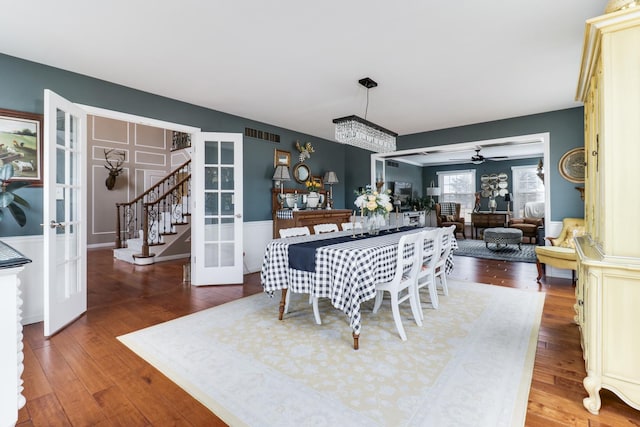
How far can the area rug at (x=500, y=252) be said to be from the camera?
6.18m

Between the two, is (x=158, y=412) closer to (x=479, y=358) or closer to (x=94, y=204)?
(x=479, y=358)

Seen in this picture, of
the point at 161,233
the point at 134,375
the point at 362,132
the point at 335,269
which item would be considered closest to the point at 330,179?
the point at 362,132

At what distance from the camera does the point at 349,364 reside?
216 centimetres

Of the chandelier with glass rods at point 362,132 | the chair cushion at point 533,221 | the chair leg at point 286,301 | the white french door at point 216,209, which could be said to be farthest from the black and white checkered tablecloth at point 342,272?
the chair cushion at point 533,221

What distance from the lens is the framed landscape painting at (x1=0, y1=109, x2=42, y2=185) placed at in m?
2.86

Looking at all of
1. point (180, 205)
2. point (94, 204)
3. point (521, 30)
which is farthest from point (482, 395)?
point (94, 204)

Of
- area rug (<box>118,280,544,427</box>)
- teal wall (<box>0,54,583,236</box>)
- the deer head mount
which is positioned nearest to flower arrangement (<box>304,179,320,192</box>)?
teal wall (<box>0,54,583,236</box>)

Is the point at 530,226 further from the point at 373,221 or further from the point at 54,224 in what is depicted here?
the point at 54,224

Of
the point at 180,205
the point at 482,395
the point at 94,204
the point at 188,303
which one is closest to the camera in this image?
the point at 482,395

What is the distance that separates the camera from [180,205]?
6.75m

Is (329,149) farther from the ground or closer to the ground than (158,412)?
farther from the ground

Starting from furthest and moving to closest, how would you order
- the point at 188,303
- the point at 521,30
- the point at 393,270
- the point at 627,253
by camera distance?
1. the point at 188,303
2. the point at 393,270
3. the point at 521,30
4. the point at 627,253

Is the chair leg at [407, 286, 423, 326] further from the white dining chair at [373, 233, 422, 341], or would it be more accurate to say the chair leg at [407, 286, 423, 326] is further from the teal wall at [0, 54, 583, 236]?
the teal wall at [0, 54, 583, 236]

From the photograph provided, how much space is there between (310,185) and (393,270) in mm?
3407
